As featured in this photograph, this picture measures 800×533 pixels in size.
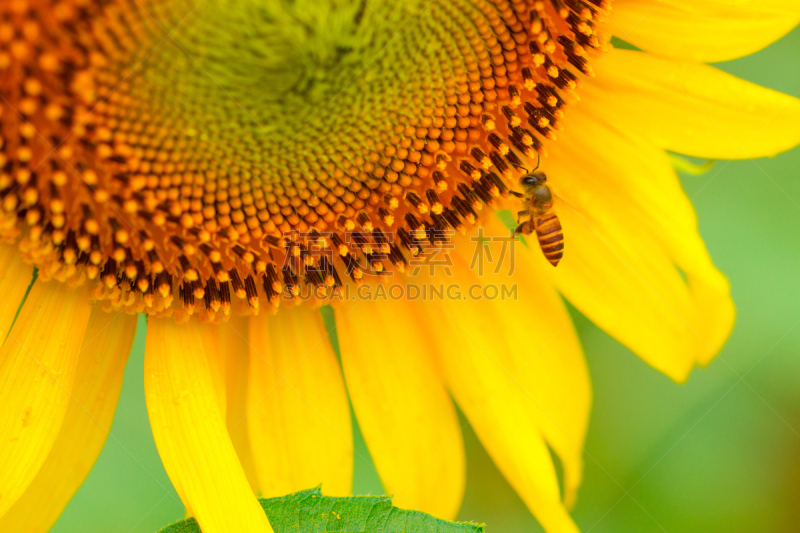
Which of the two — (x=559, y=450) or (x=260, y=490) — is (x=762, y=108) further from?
(x=260, y=490)

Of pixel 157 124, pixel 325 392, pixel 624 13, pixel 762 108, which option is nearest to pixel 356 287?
pixel 325 392

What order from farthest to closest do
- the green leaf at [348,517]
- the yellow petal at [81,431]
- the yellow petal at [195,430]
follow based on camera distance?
the yellow petal at [81,431], the yellow petal at [195,430], the green leaf at [348,517]

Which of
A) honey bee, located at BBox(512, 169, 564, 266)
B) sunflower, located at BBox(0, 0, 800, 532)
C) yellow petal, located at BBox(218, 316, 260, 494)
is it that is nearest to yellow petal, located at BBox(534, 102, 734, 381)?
sunflower, located at BBox(0, 0, 800, 532)

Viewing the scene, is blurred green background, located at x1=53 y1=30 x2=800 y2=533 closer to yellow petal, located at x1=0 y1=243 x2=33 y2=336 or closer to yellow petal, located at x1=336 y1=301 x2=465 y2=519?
yellow petal, located at x1=336 y1=301 x2=465 y2=519

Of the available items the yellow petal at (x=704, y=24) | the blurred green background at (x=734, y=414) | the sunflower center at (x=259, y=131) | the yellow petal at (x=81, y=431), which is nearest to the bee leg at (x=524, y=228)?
the sunflower center at (x=259, y=131)

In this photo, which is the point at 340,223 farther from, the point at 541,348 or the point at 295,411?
the point at 541,348

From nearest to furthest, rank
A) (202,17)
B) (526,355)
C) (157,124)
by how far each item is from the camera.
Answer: (202,17) → (157,124) → (526,355)

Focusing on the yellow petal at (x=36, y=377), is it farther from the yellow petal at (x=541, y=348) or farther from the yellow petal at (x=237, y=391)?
the yellow petal at (x=541, y=348)
